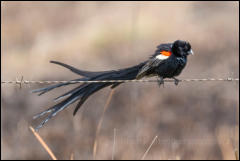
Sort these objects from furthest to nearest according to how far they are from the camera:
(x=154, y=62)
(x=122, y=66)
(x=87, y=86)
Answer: (x=122, y=66) → (x=154, y=62) → (x=87, y=86)

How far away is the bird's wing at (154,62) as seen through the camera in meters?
5.00

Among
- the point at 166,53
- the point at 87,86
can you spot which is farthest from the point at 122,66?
the point at 87,86

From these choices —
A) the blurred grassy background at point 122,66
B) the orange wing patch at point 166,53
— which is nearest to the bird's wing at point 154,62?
the orange wing patch at point 166,53

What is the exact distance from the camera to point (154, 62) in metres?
5.03

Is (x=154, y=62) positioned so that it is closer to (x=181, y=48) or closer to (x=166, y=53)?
(x=166, y=53)

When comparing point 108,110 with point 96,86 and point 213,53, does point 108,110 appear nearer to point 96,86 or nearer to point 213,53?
point 213,53

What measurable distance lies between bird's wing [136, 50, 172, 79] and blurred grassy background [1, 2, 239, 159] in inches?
58.5

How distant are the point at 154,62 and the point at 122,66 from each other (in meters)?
5.57

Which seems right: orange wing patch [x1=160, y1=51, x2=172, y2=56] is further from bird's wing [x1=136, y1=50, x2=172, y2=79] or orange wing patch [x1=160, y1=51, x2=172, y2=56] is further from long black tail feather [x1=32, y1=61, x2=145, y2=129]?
long black tail feather [x1=32, y1=61, x2=145, y2=129]

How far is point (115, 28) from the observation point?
37.4ft

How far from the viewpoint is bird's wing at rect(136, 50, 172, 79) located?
5.00 metres

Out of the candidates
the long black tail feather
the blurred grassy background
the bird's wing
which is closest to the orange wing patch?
the bird's wing

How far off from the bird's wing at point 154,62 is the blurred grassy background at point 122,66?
149 cm

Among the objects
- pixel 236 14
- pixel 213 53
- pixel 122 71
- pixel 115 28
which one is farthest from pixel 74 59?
pixel 122 71
